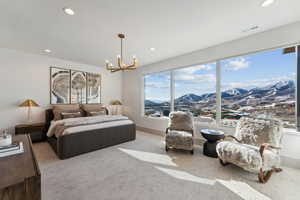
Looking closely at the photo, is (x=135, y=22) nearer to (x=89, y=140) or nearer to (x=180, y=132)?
(x=180, y=132)

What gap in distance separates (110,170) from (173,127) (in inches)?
76.7

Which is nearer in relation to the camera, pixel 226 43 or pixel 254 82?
pixel 254 82

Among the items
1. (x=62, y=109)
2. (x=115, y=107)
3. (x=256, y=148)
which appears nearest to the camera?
(x=256, y=148)

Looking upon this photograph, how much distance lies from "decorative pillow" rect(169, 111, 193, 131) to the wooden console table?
290 cm

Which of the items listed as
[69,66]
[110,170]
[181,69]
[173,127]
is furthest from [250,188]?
[69,66]

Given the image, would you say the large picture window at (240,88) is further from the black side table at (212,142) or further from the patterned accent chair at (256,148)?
the black side table at (212,142)

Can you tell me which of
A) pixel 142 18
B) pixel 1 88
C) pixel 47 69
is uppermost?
pixel 142 18

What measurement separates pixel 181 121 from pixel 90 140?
2.41 metres

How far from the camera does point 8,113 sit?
363 centimetres

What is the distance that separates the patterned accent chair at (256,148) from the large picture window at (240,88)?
571mm

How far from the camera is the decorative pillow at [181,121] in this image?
3457 millimetres

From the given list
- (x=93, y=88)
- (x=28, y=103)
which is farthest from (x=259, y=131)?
(x=28, y=103)

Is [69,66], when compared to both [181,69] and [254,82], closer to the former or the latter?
[181,69]

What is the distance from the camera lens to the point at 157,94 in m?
5.04
